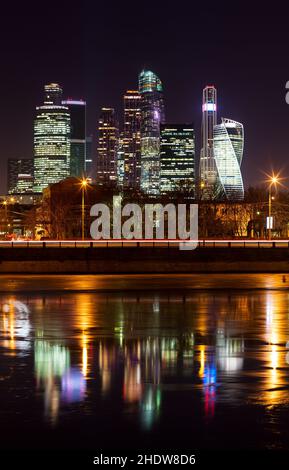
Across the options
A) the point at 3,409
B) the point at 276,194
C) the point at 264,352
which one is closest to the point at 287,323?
the point at 264,352

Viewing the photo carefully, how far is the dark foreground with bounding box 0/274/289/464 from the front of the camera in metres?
11.6
